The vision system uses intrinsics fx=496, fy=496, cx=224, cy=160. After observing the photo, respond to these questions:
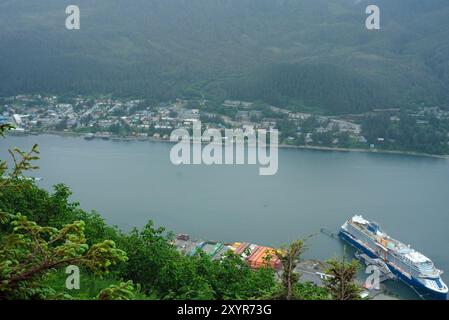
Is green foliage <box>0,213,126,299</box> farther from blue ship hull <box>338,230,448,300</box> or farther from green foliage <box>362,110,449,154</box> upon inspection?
green foliage <box>362,110,449,154</box>

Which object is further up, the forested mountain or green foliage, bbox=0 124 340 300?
the forested mountain

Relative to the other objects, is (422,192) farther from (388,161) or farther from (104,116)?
(104,116)

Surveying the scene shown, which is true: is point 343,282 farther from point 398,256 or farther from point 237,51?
point 237,51

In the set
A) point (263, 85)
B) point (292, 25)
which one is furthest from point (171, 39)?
point (263, 85)
